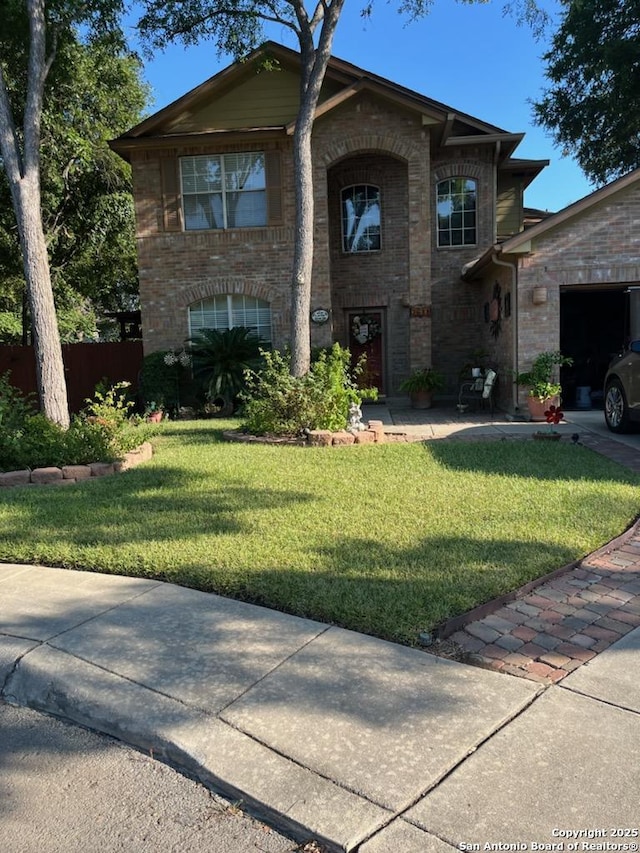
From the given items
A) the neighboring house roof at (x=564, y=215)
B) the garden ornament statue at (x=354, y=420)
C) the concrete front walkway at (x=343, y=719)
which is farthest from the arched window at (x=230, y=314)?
the concrete front walkway at (x=343, y=719)

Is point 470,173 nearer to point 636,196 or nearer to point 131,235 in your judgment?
point 636,196

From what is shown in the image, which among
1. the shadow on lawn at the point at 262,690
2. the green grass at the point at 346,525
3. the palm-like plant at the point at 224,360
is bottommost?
the shadow on lawn at the point at 262,690

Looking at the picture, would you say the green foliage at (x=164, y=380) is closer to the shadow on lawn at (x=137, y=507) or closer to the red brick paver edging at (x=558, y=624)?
the shadow on lawn at (x=137, y=507)

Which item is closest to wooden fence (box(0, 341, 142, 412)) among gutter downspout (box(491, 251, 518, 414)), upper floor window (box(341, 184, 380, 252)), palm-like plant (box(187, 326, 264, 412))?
palm-like plant (box(187, 326, 264, 412))

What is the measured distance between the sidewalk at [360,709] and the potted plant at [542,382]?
732 cm

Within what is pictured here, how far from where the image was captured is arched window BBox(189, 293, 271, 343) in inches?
568

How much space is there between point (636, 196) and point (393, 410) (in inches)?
243

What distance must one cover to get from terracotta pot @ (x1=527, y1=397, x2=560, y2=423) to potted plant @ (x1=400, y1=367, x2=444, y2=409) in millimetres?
3140

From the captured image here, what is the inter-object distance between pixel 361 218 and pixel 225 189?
339 cm

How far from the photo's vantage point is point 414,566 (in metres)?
4.05

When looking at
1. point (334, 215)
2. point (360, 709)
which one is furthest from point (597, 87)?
point (360, 709)

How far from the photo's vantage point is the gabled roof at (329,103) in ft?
44.0

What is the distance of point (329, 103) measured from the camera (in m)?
13.4

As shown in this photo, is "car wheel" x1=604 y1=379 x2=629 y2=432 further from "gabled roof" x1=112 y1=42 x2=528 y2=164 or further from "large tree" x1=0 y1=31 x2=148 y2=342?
"large tree" x1=0 y1=31 x2=148 y2=342
